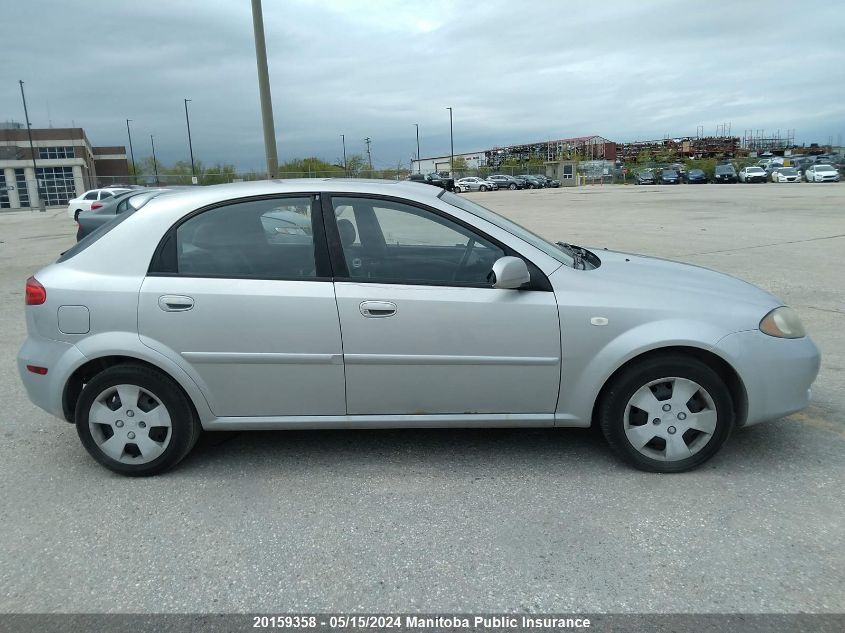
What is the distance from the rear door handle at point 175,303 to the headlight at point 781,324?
119 inches

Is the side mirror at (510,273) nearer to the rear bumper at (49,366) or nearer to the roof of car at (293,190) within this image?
the roof of car at (293,190)

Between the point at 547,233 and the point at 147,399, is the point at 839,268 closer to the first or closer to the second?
the point at 547,233

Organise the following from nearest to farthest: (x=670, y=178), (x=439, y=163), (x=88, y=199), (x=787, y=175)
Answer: (x=88, y=199), (x=787, y=175), (x=670, y=178), (x=439, y=163)

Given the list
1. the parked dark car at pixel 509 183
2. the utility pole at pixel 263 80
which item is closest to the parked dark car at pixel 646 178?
the parked dark car at pixel 509 183

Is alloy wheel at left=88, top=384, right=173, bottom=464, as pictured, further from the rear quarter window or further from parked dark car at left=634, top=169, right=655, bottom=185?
parked dark car at left=634, top=169, right=655, bottom=185

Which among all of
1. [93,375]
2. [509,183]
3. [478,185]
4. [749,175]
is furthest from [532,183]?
[93,375]

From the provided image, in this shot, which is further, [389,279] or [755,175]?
[755,175]

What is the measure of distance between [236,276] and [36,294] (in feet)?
3.74

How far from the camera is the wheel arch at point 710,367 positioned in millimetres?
3420

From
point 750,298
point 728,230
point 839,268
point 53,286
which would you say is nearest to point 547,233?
point 728,230

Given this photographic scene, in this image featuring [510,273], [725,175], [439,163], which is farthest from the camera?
[439,163]

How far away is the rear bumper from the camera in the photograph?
354 centimetres

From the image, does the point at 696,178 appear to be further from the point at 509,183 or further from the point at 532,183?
the point at 509,183

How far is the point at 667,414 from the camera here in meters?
3.46
